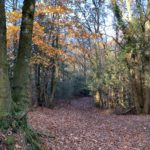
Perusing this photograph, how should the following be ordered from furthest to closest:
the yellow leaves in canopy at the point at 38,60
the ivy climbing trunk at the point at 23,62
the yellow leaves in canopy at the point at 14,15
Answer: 1. the yellow leaves in canopy at the point at 38,60
2. the yellow leaves in canopy at the point at 14,15
3. the ivy climbing trunk at the point at 23,62

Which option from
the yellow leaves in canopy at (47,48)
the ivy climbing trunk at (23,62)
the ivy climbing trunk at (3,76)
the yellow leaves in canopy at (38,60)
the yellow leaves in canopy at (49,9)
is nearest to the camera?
the ivy climbing trunk at (3,76)

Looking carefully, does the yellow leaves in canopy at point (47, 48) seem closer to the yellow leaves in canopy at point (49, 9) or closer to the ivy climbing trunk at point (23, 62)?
the yellow leaves in canopy at point (49, 9)

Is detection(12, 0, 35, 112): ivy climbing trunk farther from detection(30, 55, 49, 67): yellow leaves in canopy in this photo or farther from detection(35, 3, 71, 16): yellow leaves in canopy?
detection(30, 55, 49, 67): yellow leaves in canopy

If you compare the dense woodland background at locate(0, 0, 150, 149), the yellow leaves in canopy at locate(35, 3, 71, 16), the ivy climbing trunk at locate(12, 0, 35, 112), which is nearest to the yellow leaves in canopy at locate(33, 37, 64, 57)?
the dense woodland background at locate(0, 0, 150, 149)

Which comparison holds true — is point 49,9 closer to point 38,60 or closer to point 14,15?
point 14,15

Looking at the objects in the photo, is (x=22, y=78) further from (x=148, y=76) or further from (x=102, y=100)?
(x=102, y=100)

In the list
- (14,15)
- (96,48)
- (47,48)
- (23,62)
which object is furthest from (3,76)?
(96,48)

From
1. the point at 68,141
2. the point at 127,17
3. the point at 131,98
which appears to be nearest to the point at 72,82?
the point at 131,98

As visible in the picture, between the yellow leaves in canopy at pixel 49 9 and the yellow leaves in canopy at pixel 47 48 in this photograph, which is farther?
the yellow leaves in canopy at pixel 47 48

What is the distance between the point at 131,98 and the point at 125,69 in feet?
7.56

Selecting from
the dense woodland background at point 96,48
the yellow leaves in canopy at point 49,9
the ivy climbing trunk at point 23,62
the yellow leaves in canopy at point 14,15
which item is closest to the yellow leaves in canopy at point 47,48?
the dense woodland background at point 96,48

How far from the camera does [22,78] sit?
25.6ft

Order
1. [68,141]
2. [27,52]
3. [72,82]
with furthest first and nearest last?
[72,82], [68,141], [27,52]

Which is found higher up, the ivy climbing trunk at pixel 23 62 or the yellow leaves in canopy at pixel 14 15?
the yellow leaves in canopy at pixel 14 15
